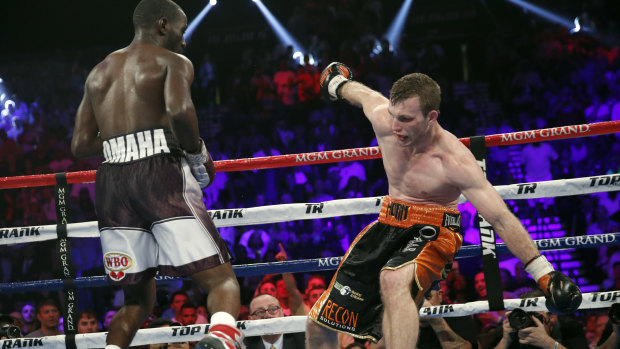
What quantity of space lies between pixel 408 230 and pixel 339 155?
72 centimetres

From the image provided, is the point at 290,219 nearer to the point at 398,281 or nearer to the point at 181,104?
the point at 398,281

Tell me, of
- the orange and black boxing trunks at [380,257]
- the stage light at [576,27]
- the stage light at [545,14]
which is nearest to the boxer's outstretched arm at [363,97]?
the orange and black boxing trunks at [380,257]

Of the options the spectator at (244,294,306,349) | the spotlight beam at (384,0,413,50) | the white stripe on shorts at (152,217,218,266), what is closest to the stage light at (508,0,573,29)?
the spotlight beam at (384,0,413,50)

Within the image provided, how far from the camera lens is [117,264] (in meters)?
2.40

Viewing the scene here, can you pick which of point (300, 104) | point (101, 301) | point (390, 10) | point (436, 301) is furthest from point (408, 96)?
point (390, 10)

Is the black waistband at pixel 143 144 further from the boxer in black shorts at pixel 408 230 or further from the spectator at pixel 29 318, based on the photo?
the spectator at pixel 29 318

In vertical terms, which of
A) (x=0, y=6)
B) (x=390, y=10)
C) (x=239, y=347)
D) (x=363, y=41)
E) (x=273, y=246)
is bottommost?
(x=239, y=347)

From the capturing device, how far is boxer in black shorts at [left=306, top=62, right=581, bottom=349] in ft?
7.96

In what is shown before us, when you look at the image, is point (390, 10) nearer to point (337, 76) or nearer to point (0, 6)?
point (0, 6)

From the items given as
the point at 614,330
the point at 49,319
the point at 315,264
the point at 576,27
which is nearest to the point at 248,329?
the point at 315,264

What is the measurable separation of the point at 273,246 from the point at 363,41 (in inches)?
153

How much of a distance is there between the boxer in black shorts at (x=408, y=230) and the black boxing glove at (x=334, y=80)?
1.05ft

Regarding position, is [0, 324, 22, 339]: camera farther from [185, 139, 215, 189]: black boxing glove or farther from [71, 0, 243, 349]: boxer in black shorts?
[185, 139, 215, 189]: black boxing glove

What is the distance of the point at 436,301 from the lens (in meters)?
3.78
